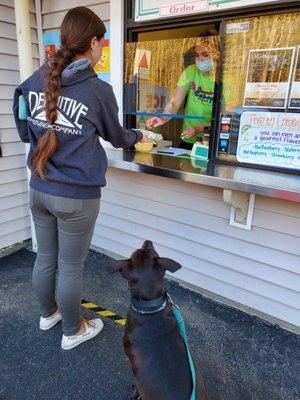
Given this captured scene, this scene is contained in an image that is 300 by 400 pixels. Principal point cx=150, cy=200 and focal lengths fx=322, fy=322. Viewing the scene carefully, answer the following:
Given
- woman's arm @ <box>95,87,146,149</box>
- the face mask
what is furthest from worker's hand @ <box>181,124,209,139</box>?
woman's arm @ <box>95,87,146,149</box>

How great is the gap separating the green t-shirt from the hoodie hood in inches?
40.2

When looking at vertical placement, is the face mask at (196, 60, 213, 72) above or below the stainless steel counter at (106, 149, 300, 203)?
above

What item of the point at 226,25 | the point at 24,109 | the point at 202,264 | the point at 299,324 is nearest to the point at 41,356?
the point at 202,264

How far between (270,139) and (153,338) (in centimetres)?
127

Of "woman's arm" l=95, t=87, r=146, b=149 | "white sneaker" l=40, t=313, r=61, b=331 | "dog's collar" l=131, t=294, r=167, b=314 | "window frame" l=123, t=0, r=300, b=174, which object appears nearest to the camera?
"dog's collar" l=131, t=294, r=167, b=314

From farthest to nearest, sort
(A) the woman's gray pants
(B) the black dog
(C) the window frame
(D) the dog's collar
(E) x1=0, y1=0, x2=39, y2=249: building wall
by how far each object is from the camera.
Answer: (E) x1=0, y1=0, x2=39, y2=249: building wall, (C) the window frame, (A) the woman's gray pants, (D) the dog's collar, (B) the black dog

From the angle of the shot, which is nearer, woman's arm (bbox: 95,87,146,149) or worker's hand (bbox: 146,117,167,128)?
woman's arm (bbox: 95,87,146,149)

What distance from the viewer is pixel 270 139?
1878mm

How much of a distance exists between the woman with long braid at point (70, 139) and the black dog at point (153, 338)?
0.38 metres

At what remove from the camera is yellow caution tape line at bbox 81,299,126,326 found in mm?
2286

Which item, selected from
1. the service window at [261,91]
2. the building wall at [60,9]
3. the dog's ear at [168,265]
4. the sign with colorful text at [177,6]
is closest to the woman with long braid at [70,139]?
the dog's ear at [168,265]

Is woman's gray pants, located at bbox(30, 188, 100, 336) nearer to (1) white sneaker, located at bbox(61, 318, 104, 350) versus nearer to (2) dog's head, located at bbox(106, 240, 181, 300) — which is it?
(1) white sneaker, located at bbox(61, 318, 104, 350)

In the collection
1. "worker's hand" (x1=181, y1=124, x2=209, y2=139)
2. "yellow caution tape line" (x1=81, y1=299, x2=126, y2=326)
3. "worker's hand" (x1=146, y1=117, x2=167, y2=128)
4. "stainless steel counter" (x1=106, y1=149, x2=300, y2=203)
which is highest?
"worker's hand" (x1=146, y1=117, x2=167, y2=128)

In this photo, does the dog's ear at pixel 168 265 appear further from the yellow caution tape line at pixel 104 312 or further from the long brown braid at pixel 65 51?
the yellow caution tape line at pixel 104 312
